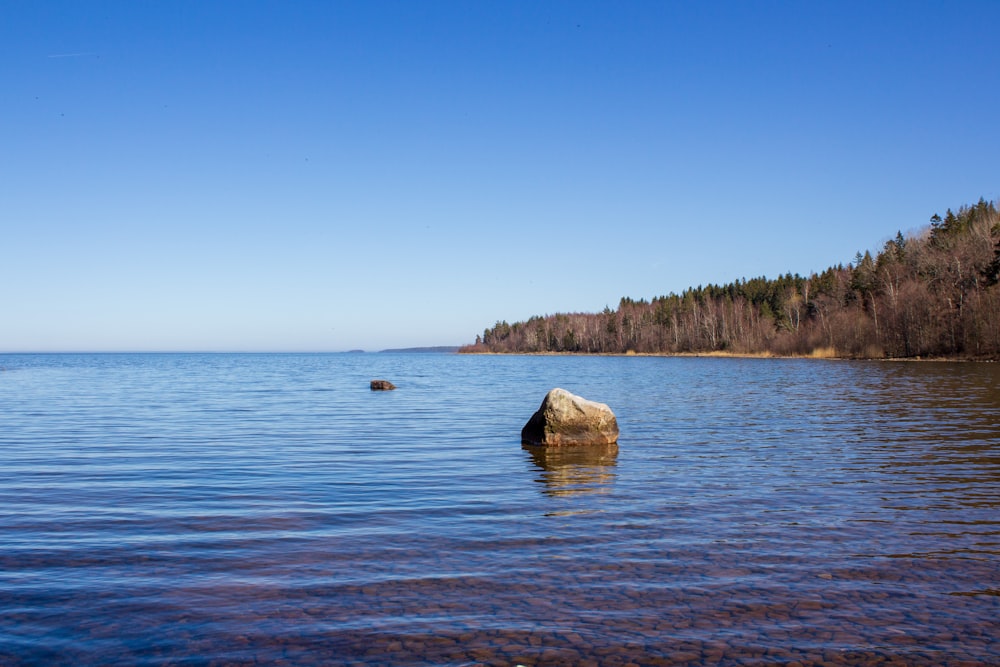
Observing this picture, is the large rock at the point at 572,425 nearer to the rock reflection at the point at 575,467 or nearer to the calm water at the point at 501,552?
the rock reflection at the point at 575,467

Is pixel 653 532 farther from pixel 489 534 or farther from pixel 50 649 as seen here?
pixel 50 649

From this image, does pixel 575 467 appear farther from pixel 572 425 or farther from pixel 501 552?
pixel 501 552

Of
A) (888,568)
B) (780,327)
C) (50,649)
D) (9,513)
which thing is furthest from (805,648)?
(780,327)

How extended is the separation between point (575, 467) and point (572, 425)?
10.4ft

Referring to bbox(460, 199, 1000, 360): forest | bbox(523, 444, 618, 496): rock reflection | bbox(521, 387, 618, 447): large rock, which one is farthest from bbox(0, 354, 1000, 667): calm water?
bbox(460, 199, 1000, 360): forest

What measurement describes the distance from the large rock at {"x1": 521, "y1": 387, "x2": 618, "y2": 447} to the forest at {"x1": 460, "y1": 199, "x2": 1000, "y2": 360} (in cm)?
6722

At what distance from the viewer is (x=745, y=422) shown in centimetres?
2389

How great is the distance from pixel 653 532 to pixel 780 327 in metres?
136

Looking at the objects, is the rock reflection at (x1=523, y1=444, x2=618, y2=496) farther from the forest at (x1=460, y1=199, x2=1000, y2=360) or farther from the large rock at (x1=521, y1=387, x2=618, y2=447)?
A: the forest at (x1=460, y1=199, x2=1000, y2=360)

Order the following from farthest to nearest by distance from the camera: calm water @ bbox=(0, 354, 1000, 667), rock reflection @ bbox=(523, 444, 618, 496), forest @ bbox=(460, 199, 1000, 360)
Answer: forest @ bbox=(460, 199, 1000, 360)
rock reflection @ bbox=(523, 444, 618, 496)
calm water @ bbox=(0, 354, 1000, 667)

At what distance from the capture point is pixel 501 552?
27.5 ft

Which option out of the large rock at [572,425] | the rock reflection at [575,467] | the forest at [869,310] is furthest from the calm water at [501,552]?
the forest at [869,310]

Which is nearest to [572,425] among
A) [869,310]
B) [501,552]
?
[501,552]

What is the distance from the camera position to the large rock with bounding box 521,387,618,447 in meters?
18.2
